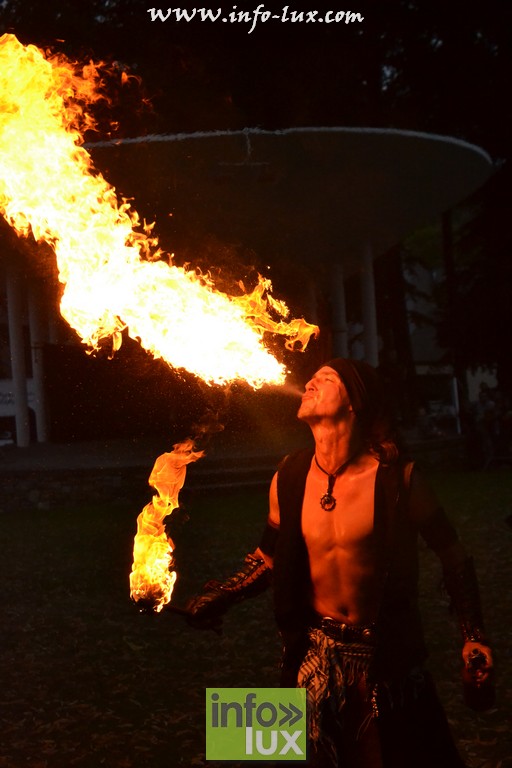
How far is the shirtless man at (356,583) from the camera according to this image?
2.69m

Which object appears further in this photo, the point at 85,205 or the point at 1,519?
the point at 1,519

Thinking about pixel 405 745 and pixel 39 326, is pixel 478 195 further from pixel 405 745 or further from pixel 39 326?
pixel 405 745

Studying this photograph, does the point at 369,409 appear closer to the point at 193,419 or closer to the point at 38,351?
the point at 193,419

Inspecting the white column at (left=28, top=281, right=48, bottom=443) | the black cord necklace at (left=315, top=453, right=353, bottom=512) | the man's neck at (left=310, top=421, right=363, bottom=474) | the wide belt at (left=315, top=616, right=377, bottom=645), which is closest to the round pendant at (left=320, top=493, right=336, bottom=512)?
the black cord necklace at (left=315, top=453, right=353, bottom=512)

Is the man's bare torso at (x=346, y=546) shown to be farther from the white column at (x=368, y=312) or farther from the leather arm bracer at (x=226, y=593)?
the white column at (x=368, y=312)

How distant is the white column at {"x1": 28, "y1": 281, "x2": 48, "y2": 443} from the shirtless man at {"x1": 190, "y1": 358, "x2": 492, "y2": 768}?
712 inches

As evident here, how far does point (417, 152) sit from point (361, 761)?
1249 centimetres

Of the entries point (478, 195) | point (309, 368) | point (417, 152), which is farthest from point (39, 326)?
point (478, 195)

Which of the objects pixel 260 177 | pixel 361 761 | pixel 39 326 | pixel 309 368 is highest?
pixel 260 177

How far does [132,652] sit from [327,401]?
388 cm

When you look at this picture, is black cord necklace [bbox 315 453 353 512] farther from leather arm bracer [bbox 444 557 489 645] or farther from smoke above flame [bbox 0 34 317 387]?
smoke above flame [bbox 0 34 317 387]

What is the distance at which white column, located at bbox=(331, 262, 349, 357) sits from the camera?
65.1 ft

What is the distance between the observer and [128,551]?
9.90 m

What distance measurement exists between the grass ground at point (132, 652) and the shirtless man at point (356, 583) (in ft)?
5.71
